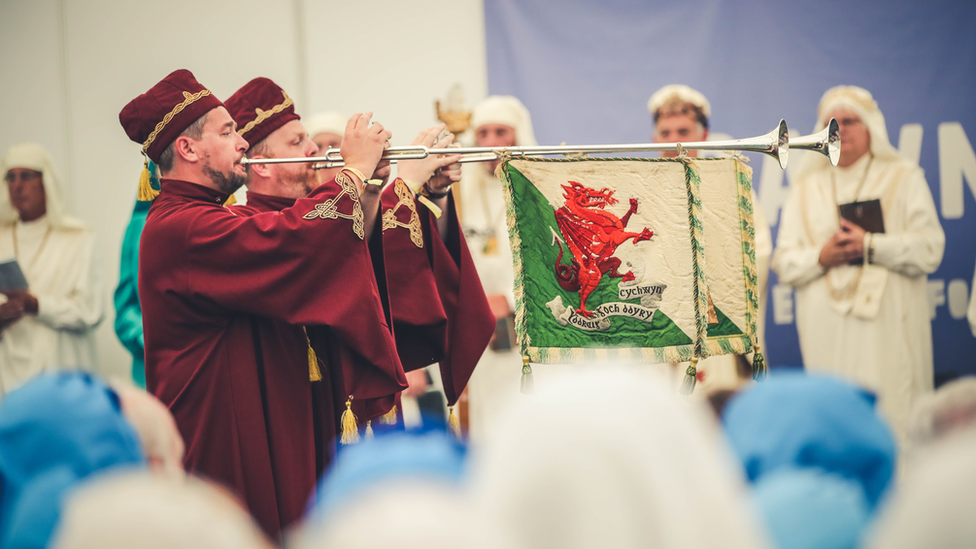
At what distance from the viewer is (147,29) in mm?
5492

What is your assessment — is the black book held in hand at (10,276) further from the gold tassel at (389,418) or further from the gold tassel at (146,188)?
the gold tassel at (389,418)

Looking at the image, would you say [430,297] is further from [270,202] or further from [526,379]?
[270,202]

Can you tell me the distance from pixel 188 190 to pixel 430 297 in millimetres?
994

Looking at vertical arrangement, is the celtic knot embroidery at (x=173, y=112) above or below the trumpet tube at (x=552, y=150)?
above

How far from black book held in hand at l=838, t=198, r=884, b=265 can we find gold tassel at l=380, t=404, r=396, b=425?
316cm

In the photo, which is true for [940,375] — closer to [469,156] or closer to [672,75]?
[672,75]

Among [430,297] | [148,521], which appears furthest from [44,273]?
[148,521]

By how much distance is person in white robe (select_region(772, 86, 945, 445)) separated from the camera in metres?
4.81

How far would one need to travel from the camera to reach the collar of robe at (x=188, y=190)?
2.94m

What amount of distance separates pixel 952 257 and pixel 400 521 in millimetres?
5708

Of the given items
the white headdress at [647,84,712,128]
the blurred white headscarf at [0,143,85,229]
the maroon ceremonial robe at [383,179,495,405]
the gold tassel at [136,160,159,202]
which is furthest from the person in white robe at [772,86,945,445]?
the blurred white headscarf at [0,143,85,229]

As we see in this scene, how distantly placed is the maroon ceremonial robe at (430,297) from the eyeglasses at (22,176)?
125 inches

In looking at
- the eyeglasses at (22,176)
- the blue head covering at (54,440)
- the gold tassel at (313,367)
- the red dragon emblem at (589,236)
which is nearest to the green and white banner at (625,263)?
the red dragon emblem at (589,236)

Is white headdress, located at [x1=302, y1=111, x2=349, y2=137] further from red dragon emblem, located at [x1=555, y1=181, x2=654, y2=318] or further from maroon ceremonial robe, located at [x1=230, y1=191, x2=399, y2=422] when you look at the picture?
red dragon emblem, located at [x1=555, y1=181, x2=654, y2=318]
